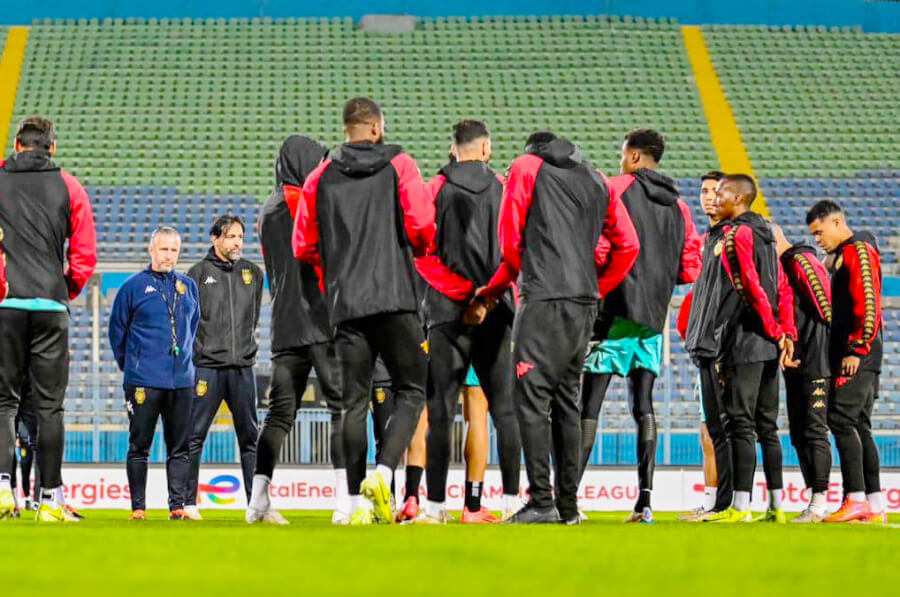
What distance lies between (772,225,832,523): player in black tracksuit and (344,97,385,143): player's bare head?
258cm

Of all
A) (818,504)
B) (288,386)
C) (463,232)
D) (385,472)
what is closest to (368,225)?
(463,232)

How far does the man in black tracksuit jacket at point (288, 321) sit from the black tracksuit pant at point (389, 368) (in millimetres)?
559

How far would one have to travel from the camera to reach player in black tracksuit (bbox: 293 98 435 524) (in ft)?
17.9

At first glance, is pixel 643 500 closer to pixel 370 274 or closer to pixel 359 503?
pixel 359 503

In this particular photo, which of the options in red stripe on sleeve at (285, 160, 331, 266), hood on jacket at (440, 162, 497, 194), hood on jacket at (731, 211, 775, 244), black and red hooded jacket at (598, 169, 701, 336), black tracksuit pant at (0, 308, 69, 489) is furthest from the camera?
hood on jacket at (731, 211, 775, 244)

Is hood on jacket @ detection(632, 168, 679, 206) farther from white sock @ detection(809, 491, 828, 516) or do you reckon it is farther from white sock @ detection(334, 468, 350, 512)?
white sock @ detection(334, 468, 350, 512)

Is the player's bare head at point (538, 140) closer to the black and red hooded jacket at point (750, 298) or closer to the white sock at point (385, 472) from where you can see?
the black and red hooded jacket at point (750, 298)

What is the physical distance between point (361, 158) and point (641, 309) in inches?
71.4

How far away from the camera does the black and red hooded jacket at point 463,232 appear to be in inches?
242

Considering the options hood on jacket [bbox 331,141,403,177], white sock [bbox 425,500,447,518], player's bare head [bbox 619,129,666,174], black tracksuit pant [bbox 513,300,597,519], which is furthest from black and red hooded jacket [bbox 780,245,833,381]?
hood on jacket [bbox 331,141,403,177]

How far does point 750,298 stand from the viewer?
681 centimetres

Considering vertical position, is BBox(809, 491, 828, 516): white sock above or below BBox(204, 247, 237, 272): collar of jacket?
below

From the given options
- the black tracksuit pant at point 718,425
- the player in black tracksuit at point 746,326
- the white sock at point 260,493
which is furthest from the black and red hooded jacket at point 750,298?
the white sock at point 260,493

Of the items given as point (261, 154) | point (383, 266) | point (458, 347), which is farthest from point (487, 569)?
point (261, 154)
